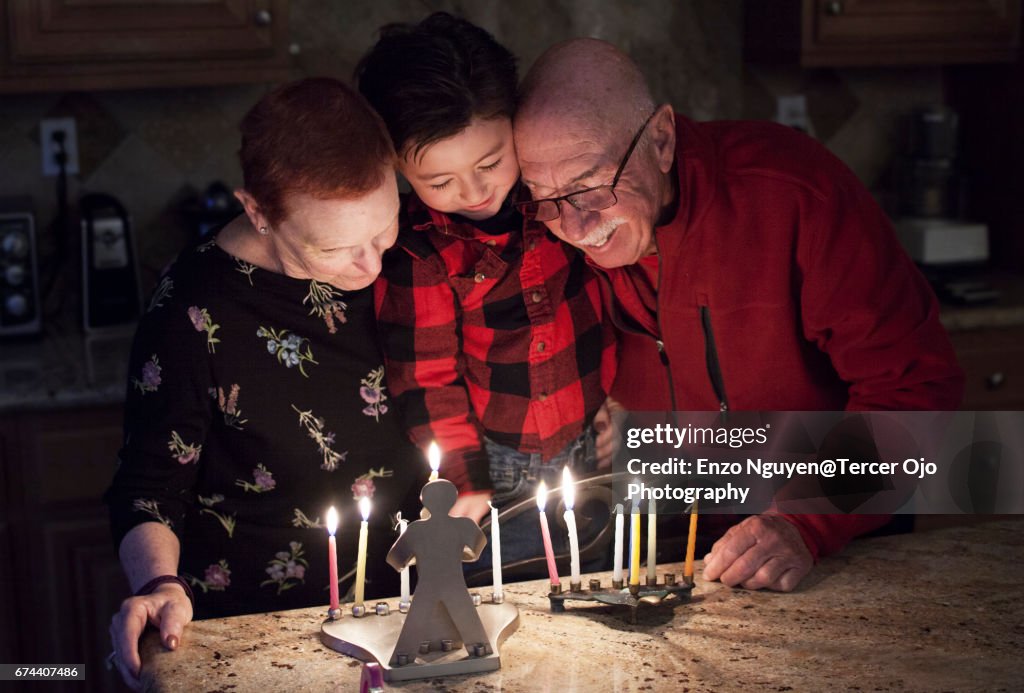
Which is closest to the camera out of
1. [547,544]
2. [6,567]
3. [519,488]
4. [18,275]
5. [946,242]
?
[547,544]

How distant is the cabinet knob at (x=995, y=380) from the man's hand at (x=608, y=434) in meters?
1.39

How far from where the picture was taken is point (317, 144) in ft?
4.58

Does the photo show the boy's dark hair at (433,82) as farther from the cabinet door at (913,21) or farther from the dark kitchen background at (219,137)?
the cabinet door at (913,21)

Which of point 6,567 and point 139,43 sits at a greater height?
point 139,43

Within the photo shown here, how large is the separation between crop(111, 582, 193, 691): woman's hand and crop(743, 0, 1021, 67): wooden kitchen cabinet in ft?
7.39

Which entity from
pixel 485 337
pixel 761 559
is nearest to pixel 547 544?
pixel 761 559

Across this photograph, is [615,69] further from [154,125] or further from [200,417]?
[154,125]

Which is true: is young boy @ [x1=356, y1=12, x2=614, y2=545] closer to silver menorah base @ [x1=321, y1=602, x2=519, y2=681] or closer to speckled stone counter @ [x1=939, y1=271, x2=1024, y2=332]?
silver menorah base @ [x1=321, y1=602, x2=519, y2=681]

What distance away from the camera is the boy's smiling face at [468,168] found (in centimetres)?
149

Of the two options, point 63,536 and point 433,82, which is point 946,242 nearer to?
point 433,82

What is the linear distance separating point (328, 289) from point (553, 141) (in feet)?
1.28

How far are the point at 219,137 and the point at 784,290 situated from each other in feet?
5.79

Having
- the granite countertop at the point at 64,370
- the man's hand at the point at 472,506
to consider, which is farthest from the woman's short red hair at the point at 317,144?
the granite countertop at the point at 64,370

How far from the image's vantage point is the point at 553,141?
1545mm
